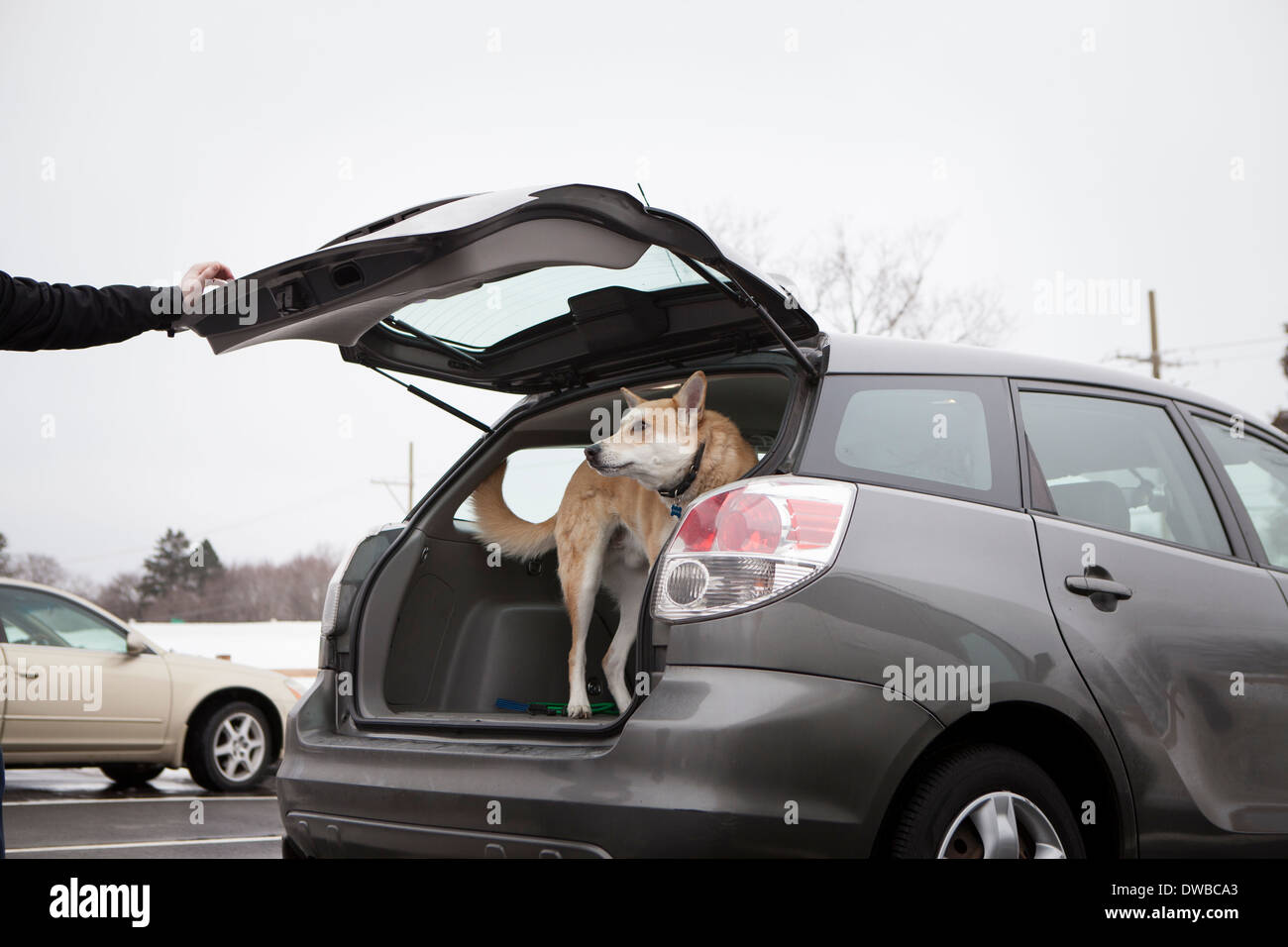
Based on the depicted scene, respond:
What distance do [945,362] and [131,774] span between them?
8442 mm

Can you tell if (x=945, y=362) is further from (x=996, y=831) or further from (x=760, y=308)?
(x=996, y=831)

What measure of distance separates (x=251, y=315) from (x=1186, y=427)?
2873 millimetres

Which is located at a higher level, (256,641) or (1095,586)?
(1095,586)

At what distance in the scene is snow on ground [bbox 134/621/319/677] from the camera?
27734 millimetres

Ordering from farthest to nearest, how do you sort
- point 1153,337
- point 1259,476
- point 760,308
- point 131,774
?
1. point 1153,337
2. point 131,774
3. point 1259,476
4. point 760,308

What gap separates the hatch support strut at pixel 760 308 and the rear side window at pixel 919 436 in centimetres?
7

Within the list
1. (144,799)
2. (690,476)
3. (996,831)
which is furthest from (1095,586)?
(144,799)

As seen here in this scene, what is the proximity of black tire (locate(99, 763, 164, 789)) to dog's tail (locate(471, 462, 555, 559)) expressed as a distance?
618cm

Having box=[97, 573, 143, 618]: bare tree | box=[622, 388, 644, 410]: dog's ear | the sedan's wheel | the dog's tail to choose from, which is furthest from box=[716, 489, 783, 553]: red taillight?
box=[97, 573, 143, 618]: bare tree

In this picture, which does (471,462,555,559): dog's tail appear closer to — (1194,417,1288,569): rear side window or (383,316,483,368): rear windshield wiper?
(383,316,483,368): rear windshield wiper

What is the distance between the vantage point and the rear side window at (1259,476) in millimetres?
3820

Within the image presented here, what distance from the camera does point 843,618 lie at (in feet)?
8.65

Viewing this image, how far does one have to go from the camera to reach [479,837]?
276 cm
